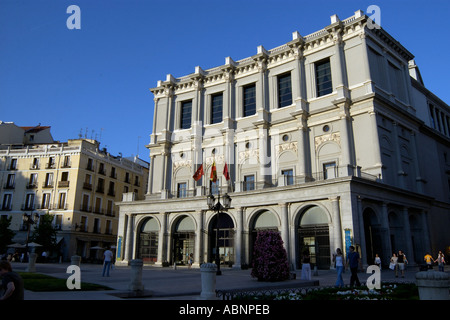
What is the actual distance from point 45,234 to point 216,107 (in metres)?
23.8

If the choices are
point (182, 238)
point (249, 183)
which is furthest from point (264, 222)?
point (182, 238)

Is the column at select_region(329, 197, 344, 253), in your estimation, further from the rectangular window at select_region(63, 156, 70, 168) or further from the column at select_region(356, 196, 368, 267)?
the rectangular window at select_region(63, 156, 70, 168)

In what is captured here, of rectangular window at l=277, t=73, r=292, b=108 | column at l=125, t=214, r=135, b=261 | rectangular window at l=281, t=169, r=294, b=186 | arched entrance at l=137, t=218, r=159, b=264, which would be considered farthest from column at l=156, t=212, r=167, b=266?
rectangular window at l=277, t=73, r=292, b=108

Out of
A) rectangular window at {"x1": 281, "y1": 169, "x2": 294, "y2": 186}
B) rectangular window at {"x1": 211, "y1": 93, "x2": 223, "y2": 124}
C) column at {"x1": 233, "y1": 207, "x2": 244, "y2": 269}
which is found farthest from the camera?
rectangular window at {"x1": 211, "y1": 93, "x2": 223, "y2": 124}

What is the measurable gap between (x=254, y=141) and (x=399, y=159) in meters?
11.9

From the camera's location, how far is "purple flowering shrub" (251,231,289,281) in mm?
16797

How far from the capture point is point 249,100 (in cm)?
3531

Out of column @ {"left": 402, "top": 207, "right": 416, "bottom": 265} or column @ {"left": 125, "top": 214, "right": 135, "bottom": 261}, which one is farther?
column @ {"left": 125, "top": 214, "right": 135, "bottom": 261}

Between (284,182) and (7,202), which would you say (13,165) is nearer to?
(7,202)

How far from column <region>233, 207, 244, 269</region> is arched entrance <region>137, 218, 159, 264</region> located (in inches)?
335

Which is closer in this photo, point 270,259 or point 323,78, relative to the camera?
point 270,259

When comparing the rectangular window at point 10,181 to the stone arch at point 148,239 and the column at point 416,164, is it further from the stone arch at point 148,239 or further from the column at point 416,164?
the column at point 416,164

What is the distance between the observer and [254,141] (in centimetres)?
3297
